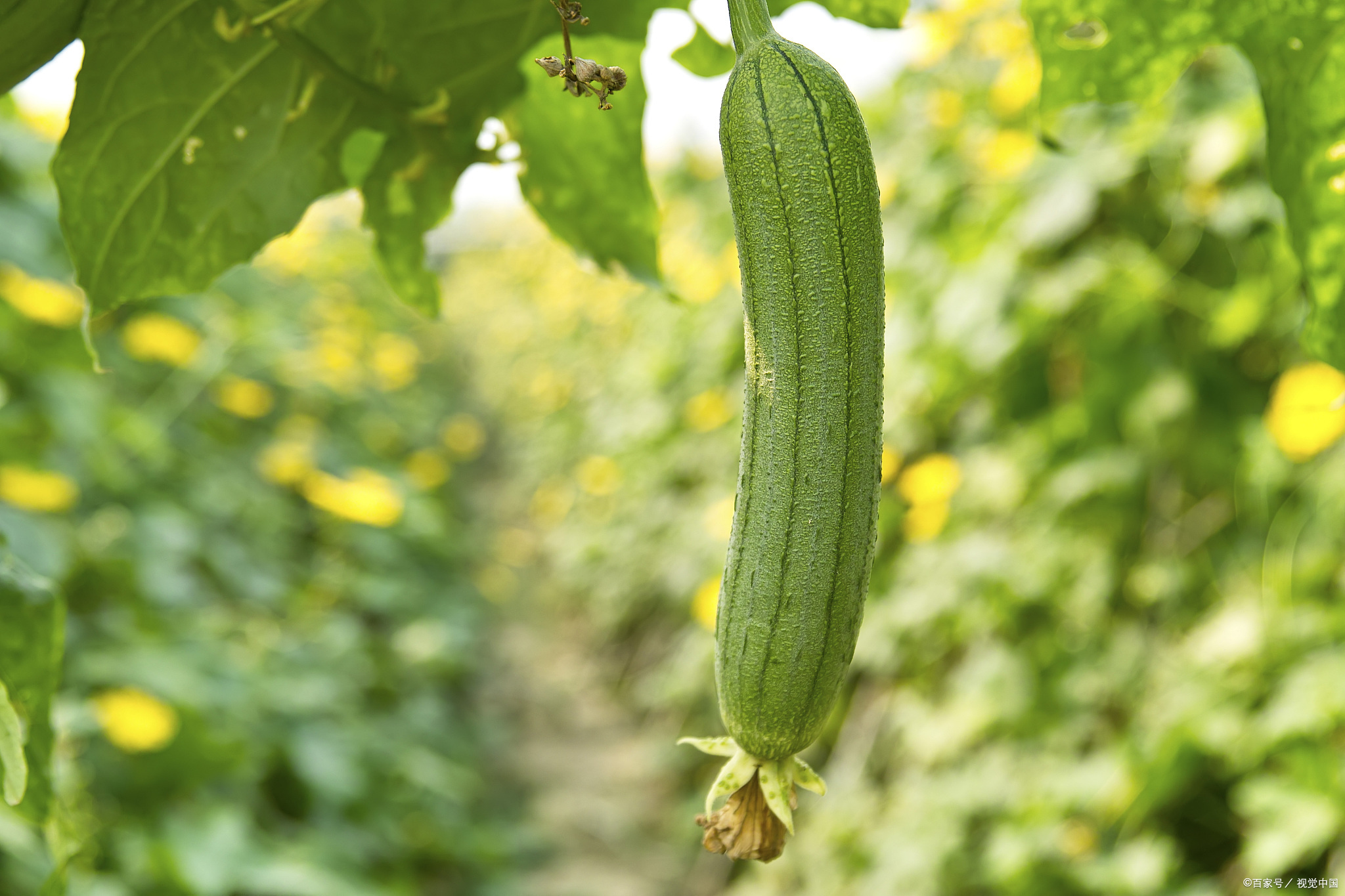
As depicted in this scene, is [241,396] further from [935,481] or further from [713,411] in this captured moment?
[935,481]

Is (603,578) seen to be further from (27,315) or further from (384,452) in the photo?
(27,315)

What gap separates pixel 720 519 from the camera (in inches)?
141

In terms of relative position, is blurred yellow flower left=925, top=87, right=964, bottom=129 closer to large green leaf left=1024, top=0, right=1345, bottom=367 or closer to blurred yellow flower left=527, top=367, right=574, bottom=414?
large green leaf left=1024, top=0, right=1345, bottom=367

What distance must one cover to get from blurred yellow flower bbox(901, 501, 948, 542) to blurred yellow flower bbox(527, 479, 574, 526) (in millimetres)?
3974

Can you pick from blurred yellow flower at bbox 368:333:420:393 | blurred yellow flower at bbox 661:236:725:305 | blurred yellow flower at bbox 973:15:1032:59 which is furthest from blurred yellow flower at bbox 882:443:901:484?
blurred yellow flower at bbox 368:333:420:393

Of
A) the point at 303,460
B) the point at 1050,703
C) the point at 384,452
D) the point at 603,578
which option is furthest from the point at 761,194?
the point at 384,452

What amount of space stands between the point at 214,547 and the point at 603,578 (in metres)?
2.26

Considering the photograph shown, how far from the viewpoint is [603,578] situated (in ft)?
18.1

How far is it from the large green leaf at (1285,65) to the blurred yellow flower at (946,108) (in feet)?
8.61

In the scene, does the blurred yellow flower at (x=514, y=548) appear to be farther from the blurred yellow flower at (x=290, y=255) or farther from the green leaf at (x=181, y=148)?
the green leaf at (x=181, y=148)

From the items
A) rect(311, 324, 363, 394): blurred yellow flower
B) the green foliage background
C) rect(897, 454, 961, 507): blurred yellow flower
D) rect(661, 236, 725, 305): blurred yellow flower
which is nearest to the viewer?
the green foliage background

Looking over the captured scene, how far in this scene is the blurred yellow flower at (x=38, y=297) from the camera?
2.94m

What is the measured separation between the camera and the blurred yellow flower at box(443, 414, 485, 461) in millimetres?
7410

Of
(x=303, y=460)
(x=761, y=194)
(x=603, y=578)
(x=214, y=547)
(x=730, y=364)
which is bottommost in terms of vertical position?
(x=761, y=194)
